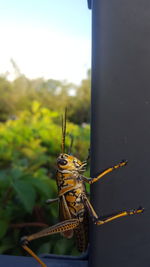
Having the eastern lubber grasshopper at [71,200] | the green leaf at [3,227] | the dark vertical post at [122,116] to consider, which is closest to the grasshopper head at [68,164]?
the eastern lubber grasshopper at [71,200]

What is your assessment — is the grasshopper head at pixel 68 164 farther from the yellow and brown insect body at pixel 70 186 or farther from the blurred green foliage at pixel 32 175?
the blurred green foliage at pixel 32 175

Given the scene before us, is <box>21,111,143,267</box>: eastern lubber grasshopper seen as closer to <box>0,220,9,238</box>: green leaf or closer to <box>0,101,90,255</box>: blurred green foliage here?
<box>0,101,90,255</box>: blurred green foliage

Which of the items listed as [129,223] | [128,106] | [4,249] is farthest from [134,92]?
[4,249]

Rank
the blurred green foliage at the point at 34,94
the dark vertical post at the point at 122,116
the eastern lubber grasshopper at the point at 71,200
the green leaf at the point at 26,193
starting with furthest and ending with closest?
the blurred green foliage at the point at 34,94
the green leaf at the point at 26,193
the eastern lubber grasshopper at the point at 71,200
the dark vertical post at the point at 122,116

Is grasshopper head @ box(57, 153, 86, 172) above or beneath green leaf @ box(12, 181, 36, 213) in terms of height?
above

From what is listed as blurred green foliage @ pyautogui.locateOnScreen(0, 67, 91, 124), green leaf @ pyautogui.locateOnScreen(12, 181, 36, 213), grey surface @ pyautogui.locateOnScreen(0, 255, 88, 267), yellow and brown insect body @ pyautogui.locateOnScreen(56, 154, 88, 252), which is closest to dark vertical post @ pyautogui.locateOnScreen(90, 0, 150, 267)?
grey surface @ pyautogui.locateOnScreen(0, 255, 88, 267)

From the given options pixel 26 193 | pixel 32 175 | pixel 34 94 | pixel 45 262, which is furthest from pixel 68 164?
pixel 34 94
